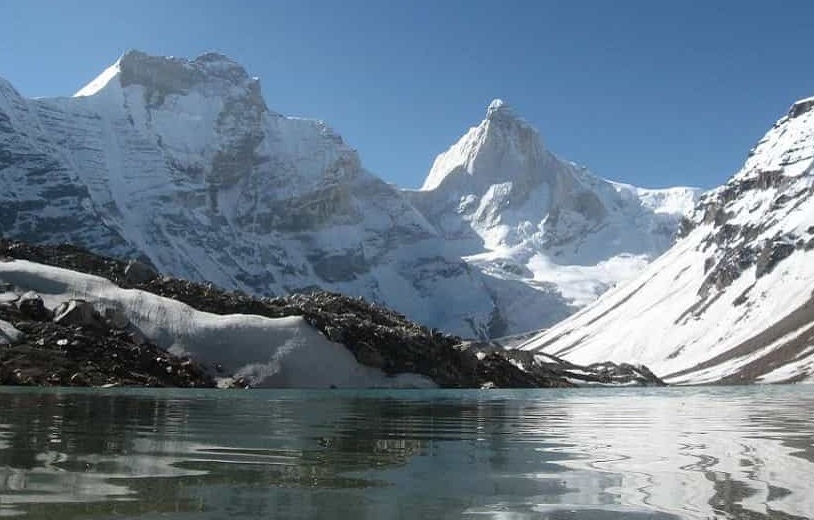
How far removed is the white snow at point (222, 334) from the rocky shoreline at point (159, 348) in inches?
99.2

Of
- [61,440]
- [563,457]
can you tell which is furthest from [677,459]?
[61,440]

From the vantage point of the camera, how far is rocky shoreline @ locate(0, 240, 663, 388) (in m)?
61.6

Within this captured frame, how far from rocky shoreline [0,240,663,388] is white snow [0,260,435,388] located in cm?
252

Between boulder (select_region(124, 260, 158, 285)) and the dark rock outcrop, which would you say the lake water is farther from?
boulder (select_region(124, 260, 158, 285))

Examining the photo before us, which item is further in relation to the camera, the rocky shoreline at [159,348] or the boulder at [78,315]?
the boulder at [78,315]

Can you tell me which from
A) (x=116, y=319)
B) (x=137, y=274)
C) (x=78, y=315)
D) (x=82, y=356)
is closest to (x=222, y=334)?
(x=116, y=319)

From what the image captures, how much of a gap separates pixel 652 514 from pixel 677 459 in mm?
5737

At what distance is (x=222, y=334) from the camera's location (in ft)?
260

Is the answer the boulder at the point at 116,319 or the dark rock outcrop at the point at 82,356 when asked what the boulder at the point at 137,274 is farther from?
the dark rock outcrop at the point at 82,356

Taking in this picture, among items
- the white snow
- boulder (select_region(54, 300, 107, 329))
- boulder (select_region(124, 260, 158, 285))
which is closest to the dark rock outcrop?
boulder (select_region(54, 300, 107, 329))

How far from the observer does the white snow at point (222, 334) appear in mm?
76500

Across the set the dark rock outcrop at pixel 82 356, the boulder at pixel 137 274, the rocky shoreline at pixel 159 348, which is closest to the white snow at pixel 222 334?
the rocky shoreline at pixel 159 348

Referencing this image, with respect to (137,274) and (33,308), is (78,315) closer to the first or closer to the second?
(33,308)

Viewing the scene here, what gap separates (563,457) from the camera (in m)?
14.0
